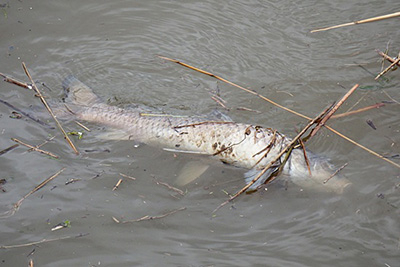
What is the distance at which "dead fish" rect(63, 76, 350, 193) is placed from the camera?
4504 mm

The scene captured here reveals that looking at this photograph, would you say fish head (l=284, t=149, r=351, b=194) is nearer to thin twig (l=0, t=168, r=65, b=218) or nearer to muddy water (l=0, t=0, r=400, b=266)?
muddy water (l=0, t=0, r=400, b=266)

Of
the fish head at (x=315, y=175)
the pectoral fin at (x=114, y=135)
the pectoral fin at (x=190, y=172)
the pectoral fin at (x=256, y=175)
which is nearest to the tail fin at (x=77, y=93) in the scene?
the pectoral fin at (x=114, y=135)

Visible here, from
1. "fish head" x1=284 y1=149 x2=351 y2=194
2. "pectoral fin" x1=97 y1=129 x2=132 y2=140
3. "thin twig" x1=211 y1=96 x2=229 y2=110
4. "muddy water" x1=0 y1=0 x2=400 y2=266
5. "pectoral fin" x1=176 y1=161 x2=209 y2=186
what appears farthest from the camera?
"thin twig" x1=211 y1=96 x2=229 y2=110

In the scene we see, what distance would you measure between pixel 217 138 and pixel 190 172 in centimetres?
43

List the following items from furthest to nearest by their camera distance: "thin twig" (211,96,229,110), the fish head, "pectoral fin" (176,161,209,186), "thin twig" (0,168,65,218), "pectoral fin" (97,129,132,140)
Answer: "thin twig" (211,96,229,110)
"pectoral fin" (97,129,132,140)
"pectoral fin" (176,161,209,186)
the fish head
"thin twig" (0,168,65,218)

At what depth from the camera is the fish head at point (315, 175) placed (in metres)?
4.44

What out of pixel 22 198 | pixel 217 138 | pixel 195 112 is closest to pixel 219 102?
pixel 195 112

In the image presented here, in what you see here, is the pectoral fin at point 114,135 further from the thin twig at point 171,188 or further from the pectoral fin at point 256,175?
the pectoral fin at point 256,175

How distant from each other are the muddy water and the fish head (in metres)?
0.09

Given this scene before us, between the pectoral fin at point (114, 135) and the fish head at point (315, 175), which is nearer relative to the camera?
the fish head at point (315, 175)

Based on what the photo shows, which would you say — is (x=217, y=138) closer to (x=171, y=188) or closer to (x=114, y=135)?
(x=171, y=188)

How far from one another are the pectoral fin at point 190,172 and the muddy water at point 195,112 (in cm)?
7

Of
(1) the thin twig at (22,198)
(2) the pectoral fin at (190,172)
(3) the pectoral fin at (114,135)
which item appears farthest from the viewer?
(3) the pectoral fin at (114,135)

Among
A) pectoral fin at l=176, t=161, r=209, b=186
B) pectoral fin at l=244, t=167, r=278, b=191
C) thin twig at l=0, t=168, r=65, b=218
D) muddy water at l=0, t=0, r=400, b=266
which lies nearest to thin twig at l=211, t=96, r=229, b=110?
muddy water at l=0, t=0, r=400, b=266
